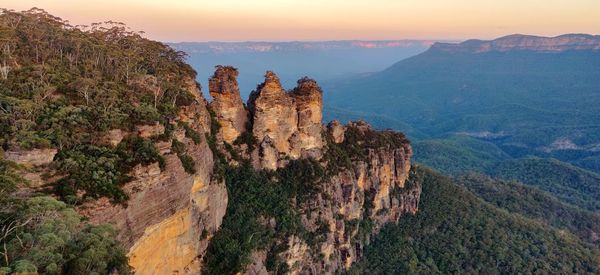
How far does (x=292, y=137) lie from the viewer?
53344 millimetres

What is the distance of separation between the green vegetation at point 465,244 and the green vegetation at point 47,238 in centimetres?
4094

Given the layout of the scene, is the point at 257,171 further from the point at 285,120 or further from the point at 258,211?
the point at 285,120

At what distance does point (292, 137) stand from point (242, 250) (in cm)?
1872

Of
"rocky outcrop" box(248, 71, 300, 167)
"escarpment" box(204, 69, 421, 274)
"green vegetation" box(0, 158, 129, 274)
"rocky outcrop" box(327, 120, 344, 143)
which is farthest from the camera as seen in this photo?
"rocky outcrop" box(327, 120, 344, 143)

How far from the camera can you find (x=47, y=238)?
1875 centimetres

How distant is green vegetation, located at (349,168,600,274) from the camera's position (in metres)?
60.8

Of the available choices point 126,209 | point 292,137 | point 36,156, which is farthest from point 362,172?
point 36,156

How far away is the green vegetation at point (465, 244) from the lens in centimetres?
6081

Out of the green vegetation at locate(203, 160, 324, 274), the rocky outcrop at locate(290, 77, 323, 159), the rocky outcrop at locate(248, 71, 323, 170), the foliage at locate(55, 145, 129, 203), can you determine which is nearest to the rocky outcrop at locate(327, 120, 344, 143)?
the rocky outcrop at locate(248, 71, 323, 170)

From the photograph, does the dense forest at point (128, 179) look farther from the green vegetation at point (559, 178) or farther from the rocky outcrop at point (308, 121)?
the green vegetation at point (559, 178)

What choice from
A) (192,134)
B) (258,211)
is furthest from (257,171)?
(192,134)

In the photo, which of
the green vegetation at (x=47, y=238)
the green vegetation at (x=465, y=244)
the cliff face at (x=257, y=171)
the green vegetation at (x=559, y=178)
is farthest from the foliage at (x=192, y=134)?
the green vegetation at (x=559, y=178)

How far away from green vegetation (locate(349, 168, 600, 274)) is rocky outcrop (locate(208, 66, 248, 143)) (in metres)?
25.7

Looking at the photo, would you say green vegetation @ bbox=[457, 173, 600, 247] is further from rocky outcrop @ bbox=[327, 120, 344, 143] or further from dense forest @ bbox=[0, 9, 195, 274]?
dense forest @ bbox=[0, 9, 195, 274]
